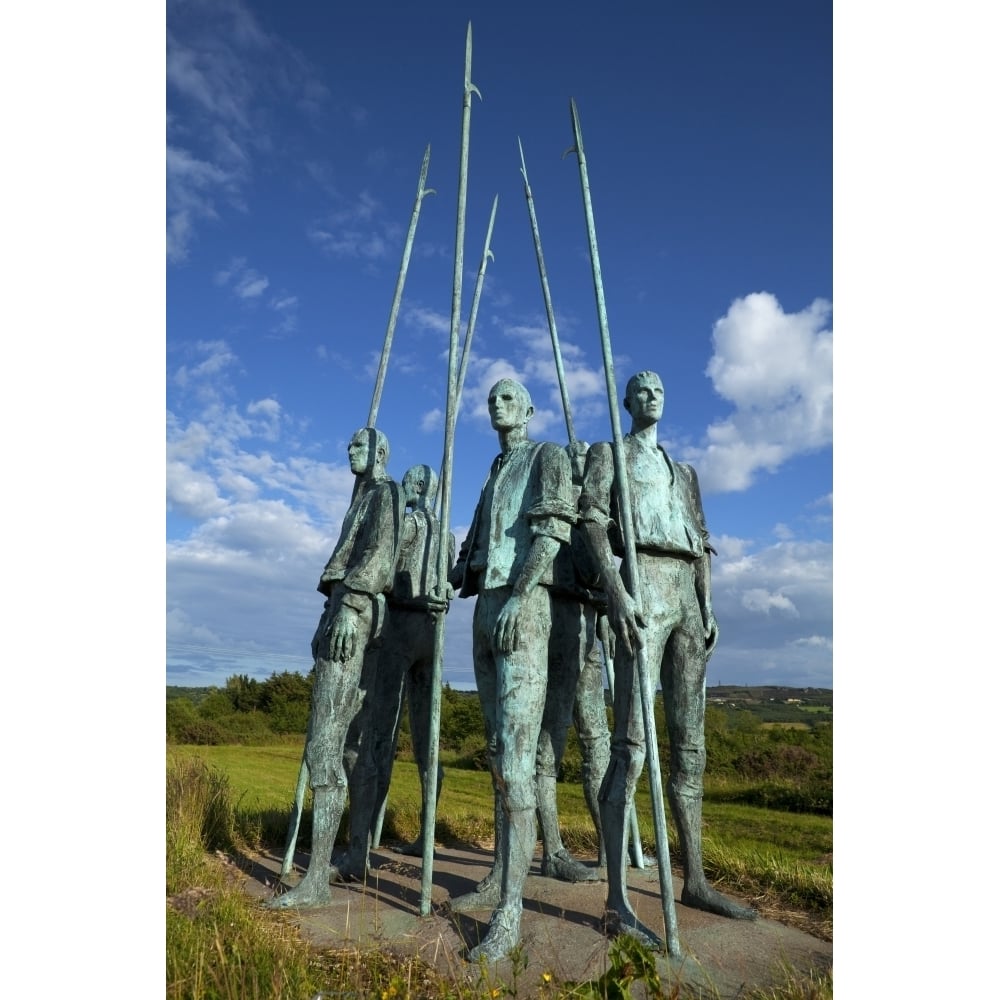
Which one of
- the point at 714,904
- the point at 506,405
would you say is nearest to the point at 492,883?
the point at 714,904

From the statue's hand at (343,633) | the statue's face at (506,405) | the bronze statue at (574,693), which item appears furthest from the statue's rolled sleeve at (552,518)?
the statue's hand at (343,633)

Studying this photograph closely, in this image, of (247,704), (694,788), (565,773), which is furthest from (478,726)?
(694,788)

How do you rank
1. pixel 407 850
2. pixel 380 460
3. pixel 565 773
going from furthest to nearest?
pixel 565 773 < pixel 407 850 < pixel 380 460

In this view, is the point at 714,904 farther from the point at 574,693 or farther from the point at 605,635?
the point at 605,635

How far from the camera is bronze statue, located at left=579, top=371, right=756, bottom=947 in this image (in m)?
6.00

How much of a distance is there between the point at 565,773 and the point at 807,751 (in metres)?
3.31

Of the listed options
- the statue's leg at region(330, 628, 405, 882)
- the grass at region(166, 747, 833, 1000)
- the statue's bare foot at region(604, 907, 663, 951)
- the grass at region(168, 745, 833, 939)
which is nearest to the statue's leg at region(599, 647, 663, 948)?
the statue's bare foot at region(604, 907, 663, 951)

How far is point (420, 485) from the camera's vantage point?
8.02m

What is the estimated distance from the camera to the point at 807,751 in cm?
1138

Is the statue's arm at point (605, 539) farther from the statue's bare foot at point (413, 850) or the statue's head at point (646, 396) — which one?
the statue's bare foot at point (413, 850)

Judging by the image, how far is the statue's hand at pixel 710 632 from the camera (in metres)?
6.71

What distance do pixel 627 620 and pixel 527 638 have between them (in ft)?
2.22

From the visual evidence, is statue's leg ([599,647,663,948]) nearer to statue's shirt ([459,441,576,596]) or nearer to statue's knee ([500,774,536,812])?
statue's knee ([500,774,536,812])

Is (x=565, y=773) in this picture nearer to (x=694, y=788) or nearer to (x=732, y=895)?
(x=732, y=895)
